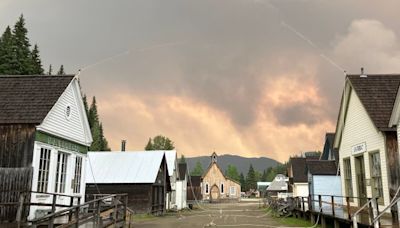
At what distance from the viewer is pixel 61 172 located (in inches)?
718

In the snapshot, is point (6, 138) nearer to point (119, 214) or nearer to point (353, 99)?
point (119, 214)

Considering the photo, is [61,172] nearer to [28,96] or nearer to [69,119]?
[69,119]

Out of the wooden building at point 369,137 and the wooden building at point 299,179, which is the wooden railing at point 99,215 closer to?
the wooden building at point 369,137

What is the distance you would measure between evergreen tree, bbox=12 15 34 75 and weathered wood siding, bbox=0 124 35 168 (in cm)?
4100

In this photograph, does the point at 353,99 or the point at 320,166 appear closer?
the point at 353,99

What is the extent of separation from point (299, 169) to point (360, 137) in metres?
28.0

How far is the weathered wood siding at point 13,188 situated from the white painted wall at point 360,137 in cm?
1345

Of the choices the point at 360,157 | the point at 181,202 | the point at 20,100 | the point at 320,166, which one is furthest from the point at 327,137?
the point at 20,100

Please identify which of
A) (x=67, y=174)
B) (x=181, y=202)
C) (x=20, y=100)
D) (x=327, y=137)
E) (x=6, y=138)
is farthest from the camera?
(x=181, y=202)

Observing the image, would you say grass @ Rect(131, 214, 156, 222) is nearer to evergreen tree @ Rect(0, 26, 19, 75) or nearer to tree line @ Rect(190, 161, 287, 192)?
evergreen tree @ Rect(0, 26, 19, 75)

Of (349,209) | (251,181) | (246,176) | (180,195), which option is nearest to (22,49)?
(180,195)

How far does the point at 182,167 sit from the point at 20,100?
4172 cm

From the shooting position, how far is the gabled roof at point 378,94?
17.5 m

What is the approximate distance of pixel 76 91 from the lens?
1939cm
